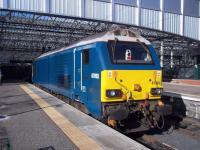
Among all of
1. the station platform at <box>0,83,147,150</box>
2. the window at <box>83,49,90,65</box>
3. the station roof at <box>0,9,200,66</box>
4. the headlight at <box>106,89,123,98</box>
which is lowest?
the station platform at <box>0,83,147,150</box>

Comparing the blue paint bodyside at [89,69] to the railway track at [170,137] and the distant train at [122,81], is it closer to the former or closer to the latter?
the distant train at [122,81]

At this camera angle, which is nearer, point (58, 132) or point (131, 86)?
point (58, 132)

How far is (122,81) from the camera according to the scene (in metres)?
9.52

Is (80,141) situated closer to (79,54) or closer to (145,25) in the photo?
(79,54)

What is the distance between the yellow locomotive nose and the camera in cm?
928

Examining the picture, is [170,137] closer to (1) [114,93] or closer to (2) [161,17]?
(1) [114,93]

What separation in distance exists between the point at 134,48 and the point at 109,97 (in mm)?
1897

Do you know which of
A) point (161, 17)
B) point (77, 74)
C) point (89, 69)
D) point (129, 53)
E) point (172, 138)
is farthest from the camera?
point (161, 17)

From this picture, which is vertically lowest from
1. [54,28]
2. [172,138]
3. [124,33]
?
[172,138]

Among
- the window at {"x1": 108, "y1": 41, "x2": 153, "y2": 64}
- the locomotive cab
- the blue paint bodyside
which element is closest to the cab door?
the blue paint bodyside

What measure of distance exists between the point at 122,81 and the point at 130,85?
0.30m

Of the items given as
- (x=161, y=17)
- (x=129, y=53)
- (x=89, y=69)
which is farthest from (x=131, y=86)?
(x=161, y=17)

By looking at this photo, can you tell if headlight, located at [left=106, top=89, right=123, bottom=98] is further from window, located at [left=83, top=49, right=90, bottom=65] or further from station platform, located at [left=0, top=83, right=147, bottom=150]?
window, located at [left=83, top=49, right=90, bottom=65]

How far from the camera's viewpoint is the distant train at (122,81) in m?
9.31
